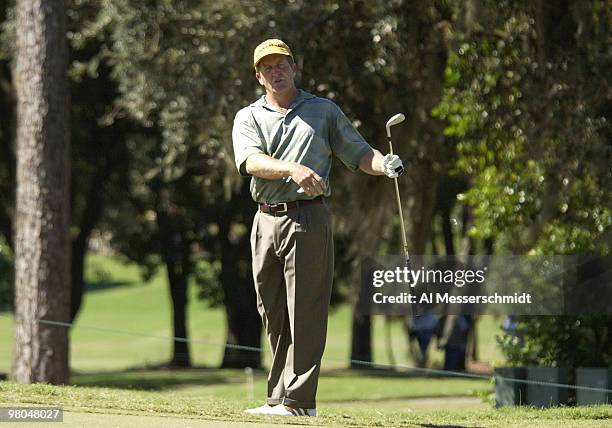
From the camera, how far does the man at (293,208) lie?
6.89 m

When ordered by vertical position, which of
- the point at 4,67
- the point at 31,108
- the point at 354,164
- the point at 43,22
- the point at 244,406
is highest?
the point at 4,67

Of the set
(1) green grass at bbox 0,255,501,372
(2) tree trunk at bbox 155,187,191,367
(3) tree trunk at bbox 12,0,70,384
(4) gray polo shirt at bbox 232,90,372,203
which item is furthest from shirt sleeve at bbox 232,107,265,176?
(1) green grass at bbox 0,255,501,372

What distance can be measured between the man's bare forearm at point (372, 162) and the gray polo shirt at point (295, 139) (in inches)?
0.9

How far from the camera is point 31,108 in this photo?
13.9 metres

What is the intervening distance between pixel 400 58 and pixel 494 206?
2.87 metres

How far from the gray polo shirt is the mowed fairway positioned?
1192 mm

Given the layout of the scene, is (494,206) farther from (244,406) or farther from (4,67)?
(4,67)

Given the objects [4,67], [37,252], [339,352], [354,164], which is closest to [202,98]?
[37,252]

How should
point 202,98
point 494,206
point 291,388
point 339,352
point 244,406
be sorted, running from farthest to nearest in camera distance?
point 339,352 < point 202,98 < point 494,206 < point 244,406 < point 291,388

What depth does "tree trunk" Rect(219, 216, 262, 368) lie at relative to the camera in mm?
30578

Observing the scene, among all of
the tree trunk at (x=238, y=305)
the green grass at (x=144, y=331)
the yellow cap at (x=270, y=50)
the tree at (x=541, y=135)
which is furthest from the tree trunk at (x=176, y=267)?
the yellow cap at (x=270, y=50)

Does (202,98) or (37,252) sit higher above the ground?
(202,98)

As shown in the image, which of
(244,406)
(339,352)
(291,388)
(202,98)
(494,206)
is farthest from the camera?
(339,352)

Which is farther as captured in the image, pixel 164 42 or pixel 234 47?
pixel 164 42
